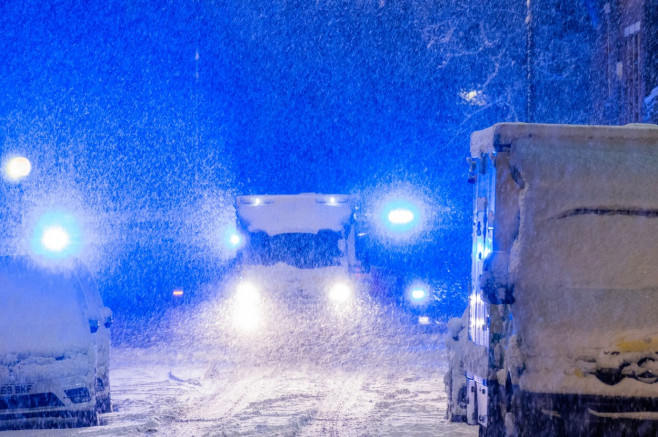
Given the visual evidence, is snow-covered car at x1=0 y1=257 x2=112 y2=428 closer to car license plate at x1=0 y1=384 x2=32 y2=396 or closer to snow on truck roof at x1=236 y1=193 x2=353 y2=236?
car license plate at x1=0 y1=384 x2=32 y2=396

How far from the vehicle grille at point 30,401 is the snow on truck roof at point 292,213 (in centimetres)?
989

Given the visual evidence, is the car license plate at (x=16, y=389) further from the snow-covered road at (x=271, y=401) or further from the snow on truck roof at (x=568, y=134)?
the snow on truck roof at (x=568, y=134)

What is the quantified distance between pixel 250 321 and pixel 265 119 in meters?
35.1

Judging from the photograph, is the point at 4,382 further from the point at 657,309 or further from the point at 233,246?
the point at 233,246

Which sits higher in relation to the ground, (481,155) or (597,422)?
(481,155)

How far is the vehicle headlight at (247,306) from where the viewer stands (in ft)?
59.5

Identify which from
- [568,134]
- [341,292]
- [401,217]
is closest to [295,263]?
[341,292]

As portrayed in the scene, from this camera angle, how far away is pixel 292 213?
19.2m

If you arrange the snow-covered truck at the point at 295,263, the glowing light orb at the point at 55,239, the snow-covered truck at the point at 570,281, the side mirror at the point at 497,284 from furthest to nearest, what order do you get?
the snow-covered truck at the point at 295,263 → the glowing light orb at the point at 55,239 → the side mirror at the point at 497,284 → the snow-covered truck at the point at 570,281

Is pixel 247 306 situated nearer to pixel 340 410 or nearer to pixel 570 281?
pixel 340 410

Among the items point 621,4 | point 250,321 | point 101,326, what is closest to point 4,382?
point 101,326

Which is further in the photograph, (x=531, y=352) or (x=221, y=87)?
(x=221, y=87)

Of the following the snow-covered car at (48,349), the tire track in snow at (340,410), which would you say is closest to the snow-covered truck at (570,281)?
the tire track in snow at (340,410)

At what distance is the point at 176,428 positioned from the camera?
915cm
